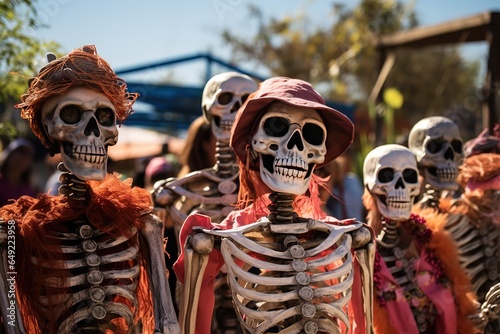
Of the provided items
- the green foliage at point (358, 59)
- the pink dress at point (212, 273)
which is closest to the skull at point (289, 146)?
the pink dress at point (212, 273)

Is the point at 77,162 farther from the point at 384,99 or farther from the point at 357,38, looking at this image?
the point at 357,38

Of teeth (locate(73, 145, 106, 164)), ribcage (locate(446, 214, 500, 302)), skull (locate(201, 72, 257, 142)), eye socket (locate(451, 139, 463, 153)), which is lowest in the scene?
ribcage (locate(446, 214, 500, 302))

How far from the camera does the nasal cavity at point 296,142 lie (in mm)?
4449

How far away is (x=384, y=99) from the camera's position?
484 inches

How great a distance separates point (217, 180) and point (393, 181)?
123 centimetres

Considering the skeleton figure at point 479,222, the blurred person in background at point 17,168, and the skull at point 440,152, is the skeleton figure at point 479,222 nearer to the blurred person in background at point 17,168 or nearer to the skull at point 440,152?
the skull at point 440,152

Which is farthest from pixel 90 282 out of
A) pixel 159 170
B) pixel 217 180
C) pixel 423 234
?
pixel 159 170

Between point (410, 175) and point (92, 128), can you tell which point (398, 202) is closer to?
point (410, 175)

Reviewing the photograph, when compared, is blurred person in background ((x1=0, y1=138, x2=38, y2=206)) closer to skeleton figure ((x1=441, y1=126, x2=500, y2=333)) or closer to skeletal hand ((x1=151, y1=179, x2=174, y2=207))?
skeletal hand ((x1=151, y1=179, x2=174, y2=207))

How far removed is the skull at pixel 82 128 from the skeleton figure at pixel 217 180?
138cm

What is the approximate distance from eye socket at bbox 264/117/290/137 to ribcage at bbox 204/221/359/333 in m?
0.50

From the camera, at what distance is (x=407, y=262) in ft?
18.1

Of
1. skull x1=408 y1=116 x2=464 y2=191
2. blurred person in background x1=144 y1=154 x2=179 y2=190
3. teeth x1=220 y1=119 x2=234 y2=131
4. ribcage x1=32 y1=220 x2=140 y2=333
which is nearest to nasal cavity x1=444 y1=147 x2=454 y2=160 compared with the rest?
skull x1=408 y1=116 x2=464 y2=191

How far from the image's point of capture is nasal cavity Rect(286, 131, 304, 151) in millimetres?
4449
